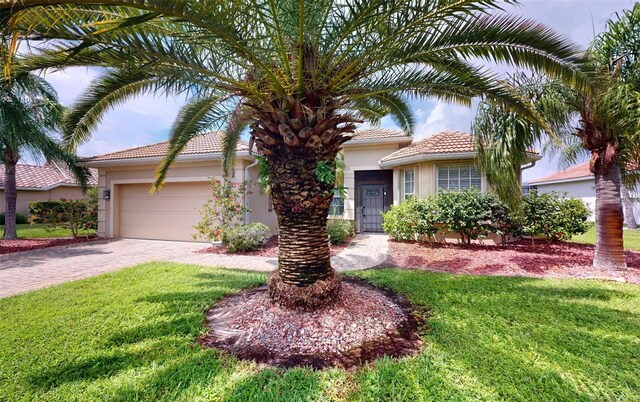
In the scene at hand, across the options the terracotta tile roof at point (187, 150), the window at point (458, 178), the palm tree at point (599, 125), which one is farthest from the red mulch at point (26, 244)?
the palm tree at point (599, 125)

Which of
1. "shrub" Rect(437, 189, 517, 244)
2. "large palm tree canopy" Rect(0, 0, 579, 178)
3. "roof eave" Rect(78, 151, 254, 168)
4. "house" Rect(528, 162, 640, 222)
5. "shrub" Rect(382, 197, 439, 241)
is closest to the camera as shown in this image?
"large palm tree canopy" Rect(0, 0, 579, 178)

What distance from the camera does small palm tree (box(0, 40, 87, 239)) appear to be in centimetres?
1067

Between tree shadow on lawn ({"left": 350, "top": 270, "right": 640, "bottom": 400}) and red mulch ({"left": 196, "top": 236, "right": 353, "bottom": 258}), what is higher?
red mulch ({"left": 196, "top": 236, "right": 353, "bottom": 258})

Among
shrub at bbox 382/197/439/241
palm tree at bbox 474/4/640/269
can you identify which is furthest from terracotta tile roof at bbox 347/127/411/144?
palm tree at bbox 474/4/640/269

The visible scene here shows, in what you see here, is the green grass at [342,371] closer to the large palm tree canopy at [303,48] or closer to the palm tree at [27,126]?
the large palm tree canopy at [303,48]

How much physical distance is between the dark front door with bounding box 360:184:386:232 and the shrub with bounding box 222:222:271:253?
704 centimetres

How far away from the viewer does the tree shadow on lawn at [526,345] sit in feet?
9.68

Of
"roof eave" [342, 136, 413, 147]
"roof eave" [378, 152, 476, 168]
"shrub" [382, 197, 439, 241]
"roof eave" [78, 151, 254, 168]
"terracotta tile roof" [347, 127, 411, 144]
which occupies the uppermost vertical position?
"terracotta tile roof" [347, 127, 411, 144]

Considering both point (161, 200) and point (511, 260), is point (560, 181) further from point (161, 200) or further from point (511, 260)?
point (161, 200)

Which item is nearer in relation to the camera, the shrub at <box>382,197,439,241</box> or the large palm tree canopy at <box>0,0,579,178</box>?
the large palm tree canopy at <box>0,0,579,178</box>

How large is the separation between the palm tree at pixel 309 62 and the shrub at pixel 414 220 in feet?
20.5

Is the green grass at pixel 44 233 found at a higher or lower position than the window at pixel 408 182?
lower

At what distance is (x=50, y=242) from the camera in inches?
498

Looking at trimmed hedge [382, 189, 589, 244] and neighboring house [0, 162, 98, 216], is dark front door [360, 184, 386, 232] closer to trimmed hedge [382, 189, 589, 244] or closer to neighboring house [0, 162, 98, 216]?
trimmed hedge [382, 189, 589, 244]
